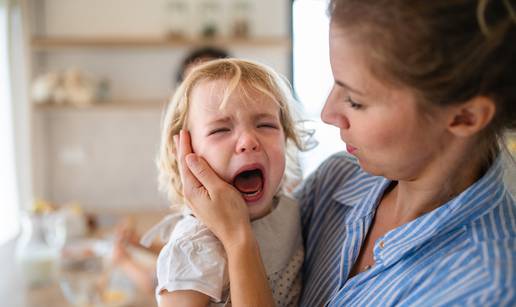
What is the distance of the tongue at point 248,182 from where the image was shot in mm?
996

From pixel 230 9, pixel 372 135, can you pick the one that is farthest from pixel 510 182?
pixel 230 9

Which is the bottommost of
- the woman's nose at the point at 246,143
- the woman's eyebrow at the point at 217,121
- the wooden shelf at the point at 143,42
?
the woman's nose at the point at 246,143

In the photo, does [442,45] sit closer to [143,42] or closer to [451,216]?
[451,216]

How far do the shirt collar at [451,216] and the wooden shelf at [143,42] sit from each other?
10.5 ft

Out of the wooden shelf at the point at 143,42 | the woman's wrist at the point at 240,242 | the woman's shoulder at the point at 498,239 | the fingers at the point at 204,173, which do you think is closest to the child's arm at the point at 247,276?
the woman's wrist at the point at 240,242

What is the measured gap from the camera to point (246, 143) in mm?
950

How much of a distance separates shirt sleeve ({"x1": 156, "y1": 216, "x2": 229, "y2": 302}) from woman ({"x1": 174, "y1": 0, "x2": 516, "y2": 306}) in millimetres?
40

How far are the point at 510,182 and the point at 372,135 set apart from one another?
417 millimetres

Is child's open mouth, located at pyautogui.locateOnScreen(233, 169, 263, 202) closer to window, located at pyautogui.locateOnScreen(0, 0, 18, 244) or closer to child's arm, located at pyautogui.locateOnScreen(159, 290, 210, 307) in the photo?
child's arm, located at pyautogui.locateOnScreen(159, 290, 210, 307)

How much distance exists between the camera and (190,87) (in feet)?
3.46

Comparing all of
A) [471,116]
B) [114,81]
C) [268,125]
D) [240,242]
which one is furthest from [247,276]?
[114,81]

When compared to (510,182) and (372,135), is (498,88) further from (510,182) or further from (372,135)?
(510,182)

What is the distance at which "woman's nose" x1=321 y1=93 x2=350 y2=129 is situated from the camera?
2.62 feet

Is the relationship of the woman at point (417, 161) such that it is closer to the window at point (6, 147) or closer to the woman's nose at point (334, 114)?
the woman's nose at point (334, 114)
